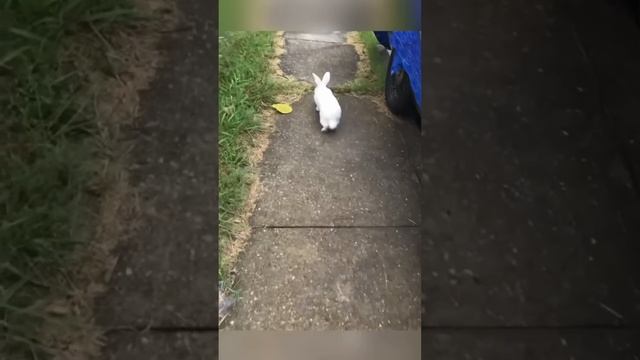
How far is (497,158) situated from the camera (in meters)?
1.59

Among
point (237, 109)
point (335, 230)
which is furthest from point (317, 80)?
point (335, 230)

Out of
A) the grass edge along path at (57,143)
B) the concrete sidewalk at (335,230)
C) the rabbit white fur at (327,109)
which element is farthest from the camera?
the rabbit white fur at (327,109)

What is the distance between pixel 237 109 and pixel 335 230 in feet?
1.78

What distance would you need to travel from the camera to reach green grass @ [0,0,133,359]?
1422 mm

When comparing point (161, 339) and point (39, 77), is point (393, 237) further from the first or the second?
point (39, 77)

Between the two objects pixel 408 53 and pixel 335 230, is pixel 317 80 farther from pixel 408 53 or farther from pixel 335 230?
pixel 335 230

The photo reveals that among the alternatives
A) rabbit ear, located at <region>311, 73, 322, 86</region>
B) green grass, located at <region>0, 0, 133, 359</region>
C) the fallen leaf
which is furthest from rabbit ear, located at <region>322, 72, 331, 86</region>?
green grass, located at <region>0, 0, 133, 359</region>

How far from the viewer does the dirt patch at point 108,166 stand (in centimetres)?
142

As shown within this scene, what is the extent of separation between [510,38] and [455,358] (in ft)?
2.87

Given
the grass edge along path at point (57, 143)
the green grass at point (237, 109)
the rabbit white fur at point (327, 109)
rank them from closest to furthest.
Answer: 1. the grass edge along path at point (57, 143)
2. the green grass at point (237, 109)
3. the rabbit white fur at point (327, 109)

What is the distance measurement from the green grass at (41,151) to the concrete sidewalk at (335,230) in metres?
0.48

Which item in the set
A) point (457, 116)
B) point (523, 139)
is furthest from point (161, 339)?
point (523, 139)

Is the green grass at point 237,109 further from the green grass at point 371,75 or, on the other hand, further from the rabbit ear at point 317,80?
the green grass at point 371,75

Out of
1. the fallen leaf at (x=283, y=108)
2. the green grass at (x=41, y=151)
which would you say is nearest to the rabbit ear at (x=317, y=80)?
the fallen leaf at (x=283, y=108)
